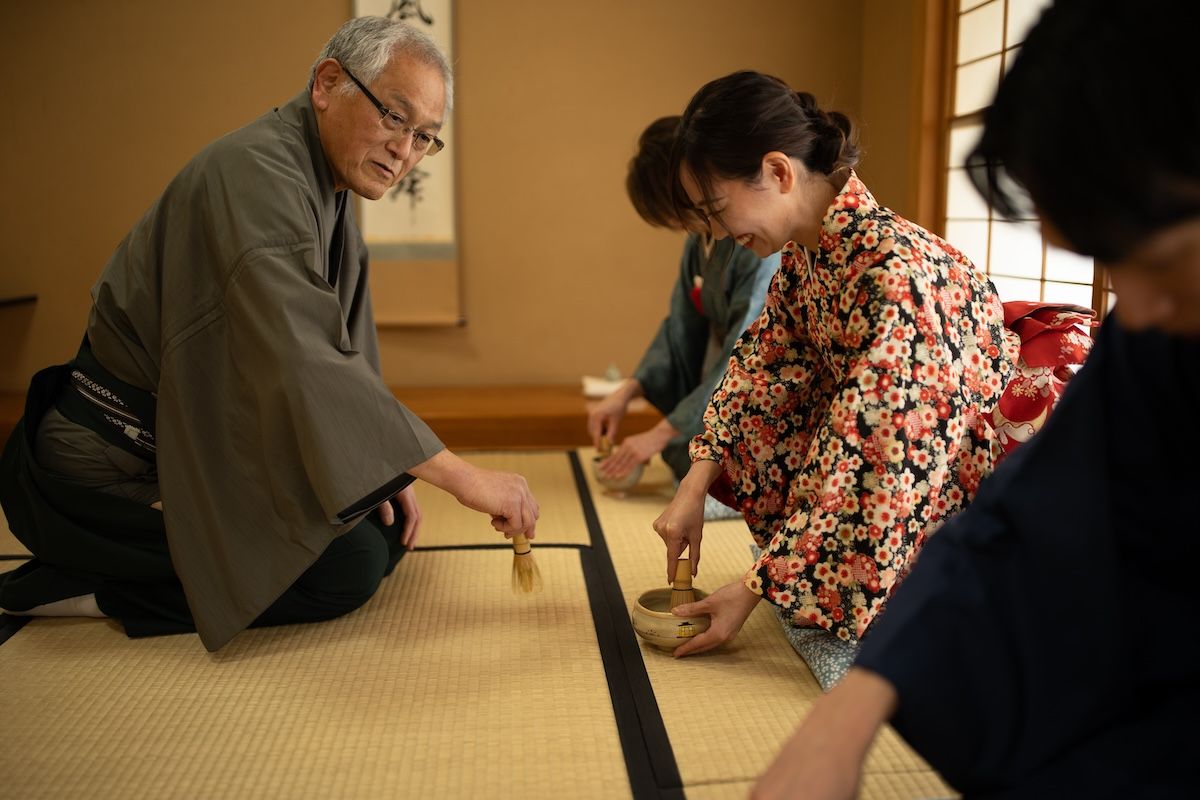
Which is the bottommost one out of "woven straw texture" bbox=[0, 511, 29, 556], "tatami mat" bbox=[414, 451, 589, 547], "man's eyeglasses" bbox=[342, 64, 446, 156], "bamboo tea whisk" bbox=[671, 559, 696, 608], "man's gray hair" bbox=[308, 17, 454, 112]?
"woven straw texture" bbox=[0, 511, 29, 556]

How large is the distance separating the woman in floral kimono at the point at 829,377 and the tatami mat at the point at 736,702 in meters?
0.08

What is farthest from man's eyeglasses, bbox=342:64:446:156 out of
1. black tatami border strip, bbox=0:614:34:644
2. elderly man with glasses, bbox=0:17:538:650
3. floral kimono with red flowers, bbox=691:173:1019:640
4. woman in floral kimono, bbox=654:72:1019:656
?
black tatami border strip, bbox=0:614:34:644

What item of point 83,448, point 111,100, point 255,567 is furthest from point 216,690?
point 111,100

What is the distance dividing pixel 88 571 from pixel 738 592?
1.40 metres

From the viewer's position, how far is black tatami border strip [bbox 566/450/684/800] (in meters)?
1.62

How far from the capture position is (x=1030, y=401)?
1.94m

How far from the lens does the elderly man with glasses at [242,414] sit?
2.01 metres

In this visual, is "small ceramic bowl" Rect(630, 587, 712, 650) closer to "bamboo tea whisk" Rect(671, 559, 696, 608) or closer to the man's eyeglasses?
"bamboo tea whisk" Rect(671, 559, 696, 608)

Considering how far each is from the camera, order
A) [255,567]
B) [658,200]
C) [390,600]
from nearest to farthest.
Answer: [255,567] < [390,600] < [658,200]

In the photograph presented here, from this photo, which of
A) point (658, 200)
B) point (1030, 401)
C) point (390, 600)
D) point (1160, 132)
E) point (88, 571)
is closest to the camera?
point (1160, 132)

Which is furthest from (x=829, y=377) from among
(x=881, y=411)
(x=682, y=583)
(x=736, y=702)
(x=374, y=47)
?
(x=374, y=47)

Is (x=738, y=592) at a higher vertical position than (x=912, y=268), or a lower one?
lower

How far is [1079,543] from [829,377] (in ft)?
3.69

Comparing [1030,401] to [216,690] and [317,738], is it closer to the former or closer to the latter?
[317,738]
